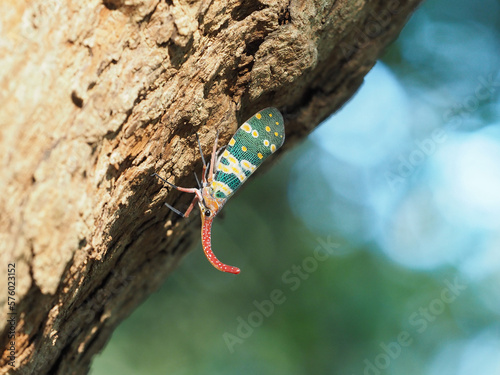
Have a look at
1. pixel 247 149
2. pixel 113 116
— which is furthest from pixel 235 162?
pixel 113 116

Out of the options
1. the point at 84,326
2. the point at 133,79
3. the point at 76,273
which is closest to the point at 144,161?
the point at 133,79

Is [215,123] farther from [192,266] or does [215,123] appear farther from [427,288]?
[427,288]

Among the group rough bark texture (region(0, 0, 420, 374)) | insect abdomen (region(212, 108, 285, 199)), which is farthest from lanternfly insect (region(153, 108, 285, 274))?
rough bark texture (region(0, 0, 420, 374))

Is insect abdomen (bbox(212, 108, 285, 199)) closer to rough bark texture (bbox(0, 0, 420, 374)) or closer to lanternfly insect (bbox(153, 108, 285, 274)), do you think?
lanternfly insect (bbox(153, 108, 285, 274))

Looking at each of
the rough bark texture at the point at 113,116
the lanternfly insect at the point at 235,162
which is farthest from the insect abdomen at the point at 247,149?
the rough bark texture at the point at 113,116

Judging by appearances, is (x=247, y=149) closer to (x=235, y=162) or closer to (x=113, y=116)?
(x=235, y=162)

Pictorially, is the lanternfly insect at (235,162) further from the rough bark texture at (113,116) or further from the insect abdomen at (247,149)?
the rough bark texture at (113,116)

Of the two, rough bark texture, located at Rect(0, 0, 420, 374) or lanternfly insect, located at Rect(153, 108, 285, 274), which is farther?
lanternfly insect, located at Rect(153, 108, 285, 274)
